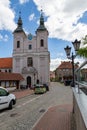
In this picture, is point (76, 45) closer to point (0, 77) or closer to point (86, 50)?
point (86, 50)

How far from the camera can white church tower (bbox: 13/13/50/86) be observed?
6053 cm

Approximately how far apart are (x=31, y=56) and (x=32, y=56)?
12.8 inches

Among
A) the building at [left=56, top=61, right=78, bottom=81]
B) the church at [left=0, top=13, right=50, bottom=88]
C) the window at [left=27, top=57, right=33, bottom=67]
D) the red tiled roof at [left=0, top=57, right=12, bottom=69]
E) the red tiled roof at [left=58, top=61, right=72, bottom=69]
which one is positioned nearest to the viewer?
the church at [left=0, top=13, right=50, bottom=88]

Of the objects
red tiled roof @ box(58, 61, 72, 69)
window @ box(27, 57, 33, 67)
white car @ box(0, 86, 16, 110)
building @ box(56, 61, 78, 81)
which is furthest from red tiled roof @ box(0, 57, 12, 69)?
white car @ box(0, 86, 16, 110)

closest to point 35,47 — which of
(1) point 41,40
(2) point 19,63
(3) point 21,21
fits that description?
(1) point 41,40

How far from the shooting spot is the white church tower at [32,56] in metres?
60.5

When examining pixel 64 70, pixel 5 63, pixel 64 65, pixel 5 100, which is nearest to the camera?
pixel 5 100

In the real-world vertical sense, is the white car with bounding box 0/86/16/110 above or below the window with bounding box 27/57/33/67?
below

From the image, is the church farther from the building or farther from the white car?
the white car

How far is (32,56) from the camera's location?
62.7m

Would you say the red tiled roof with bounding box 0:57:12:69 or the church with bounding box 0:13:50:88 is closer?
the church with bounding box 0:13:50:88

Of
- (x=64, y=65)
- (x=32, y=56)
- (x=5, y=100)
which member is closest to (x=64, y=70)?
(x=64, y=65)

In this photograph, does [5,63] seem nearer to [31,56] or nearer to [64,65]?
[31,56]

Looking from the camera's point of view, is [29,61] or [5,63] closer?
[29,61]
